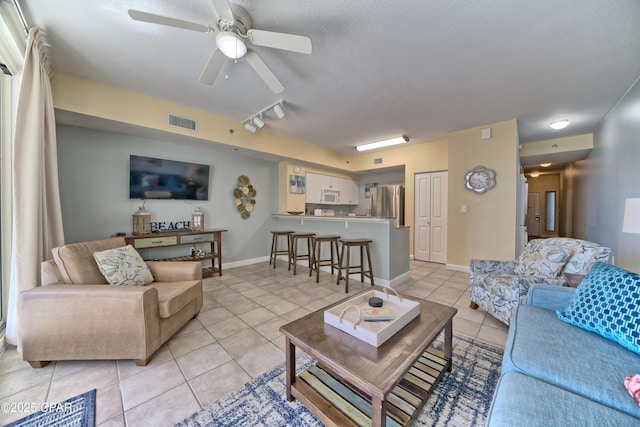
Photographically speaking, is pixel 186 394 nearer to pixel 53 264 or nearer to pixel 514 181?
pixel 53 264

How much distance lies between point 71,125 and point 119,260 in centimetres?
233

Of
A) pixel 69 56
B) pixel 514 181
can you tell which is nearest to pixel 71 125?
pixel 69 56

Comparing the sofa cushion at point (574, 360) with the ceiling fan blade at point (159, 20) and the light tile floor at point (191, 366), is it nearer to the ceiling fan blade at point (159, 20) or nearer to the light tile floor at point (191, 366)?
the light tile floor at point (191, 366)

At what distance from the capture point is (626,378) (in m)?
0.93

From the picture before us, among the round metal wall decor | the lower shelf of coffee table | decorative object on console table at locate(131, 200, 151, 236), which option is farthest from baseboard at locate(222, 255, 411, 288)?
the lower shelf of coffee table

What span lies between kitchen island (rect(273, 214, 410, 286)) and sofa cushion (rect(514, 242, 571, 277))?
57.4 inches

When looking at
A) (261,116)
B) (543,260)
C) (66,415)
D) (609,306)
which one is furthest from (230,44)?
(543,260)

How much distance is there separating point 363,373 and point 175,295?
67.3 inches

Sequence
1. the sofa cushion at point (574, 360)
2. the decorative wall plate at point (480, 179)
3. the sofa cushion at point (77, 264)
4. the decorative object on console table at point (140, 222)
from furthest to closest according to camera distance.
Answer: the decorative wall plate at point (480, 179) → the decorative object on console table at point (140, 222) → the sofa cushion at point (77, 264) → the sofa cushion at point (574, 360)

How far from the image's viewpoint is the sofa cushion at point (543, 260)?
2.10m

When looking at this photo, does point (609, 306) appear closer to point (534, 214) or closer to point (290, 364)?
point (290, 364)

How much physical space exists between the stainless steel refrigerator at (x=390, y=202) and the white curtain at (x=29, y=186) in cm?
522

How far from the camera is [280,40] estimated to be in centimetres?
166

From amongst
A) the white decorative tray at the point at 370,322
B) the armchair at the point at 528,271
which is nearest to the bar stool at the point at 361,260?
the armchair at the point at 528,271
